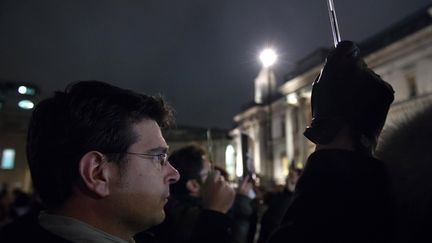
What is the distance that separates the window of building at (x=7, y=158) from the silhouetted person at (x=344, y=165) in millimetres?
40133

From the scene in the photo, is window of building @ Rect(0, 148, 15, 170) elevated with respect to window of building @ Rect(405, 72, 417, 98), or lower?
lower

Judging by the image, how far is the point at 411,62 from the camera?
27.4 m

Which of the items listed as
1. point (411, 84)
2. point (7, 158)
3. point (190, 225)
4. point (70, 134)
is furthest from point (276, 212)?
point (7, 158)

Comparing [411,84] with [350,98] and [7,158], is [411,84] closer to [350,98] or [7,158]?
[350,98]

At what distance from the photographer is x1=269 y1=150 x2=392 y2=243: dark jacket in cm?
115

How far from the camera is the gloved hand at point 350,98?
50.8 inches

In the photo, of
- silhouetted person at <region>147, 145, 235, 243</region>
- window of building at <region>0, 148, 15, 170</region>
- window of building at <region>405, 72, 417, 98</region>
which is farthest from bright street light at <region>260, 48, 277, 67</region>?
window of building at <region>0, 148, 15, 170</region>

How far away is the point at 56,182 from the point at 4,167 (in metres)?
40.5

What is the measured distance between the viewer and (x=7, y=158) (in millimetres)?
36219

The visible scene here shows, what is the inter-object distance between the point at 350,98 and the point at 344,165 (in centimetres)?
24

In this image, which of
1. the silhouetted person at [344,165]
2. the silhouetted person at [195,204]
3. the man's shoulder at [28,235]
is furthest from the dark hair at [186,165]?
the silhouetted person at [344,165]

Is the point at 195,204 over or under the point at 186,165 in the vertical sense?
under

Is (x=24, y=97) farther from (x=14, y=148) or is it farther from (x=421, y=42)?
(x=14, y=148)

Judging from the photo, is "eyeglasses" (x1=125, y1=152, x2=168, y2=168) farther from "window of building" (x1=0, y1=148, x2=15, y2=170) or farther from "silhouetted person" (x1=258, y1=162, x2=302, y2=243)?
"window of building" (x1=0, y1=148, x2=15, y2=170)
